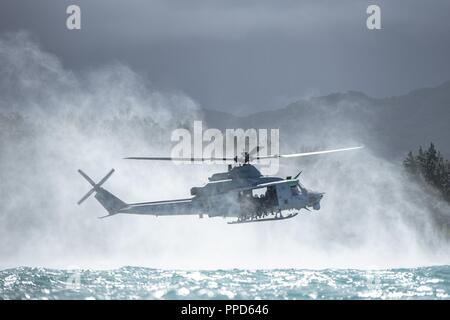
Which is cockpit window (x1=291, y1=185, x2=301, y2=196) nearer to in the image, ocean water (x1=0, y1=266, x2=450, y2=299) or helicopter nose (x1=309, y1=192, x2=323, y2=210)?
helicopter nose (x1=309, y1=192, x2=323, y2=210)

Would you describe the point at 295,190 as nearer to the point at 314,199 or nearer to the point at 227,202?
the point at 314,199

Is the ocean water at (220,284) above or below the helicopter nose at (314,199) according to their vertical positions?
below

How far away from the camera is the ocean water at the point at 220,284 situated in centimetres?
4628

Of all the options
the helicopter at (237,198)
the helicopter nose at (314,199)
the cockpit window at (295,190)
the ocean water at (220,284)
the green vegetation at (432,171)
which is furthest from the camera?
the green vegetation at (432,171)

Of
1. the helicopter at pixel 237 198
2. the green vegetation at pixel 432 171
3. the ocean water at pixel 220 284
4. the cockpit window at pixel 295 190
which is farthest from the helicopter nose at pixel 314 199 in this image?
the green vegetation at pixel 432 171

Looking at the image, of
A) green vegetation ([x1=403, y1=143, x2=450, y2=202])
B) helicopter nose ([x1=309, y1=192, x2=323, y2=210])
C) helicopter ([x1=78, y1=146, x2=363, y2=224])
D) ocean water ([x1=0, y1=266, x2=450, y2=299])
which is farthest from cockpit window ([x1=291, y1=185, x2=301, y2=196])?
green vegetation ([x1=403, y1=143, x2=450, y2=202])

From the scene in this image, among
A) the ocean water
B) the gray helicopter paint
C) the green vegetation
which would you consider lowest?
the ocean water

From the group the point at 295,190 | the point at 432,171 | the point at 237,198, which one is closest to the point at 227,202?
the point at 237,198

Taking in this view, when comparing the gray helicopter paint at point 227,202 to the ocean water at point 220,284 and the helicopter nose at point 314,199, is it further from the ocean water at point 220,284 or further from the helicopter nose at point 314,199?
the ocean water at point 220,284

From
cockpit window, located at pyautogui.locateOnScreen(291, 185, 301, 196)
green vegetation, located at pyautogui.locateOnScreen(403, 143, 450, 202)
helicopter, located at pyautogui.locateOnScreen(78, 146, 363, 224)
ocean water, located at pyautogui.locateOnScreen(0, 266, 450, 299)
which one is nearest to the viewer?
ocean water, located at pyautogui.locateOnScreen(0, 266, 450, 299)

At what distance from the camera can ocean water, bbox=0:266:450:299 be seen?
46.3 metres

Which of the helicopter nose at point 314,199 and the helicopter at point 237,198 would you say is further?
Answer: the helicopter nose at point 314,199

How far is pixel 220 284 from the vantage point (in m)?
50.5

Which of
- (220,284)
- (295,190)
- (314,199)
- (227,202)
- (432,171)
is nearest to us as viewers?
(220,284)
